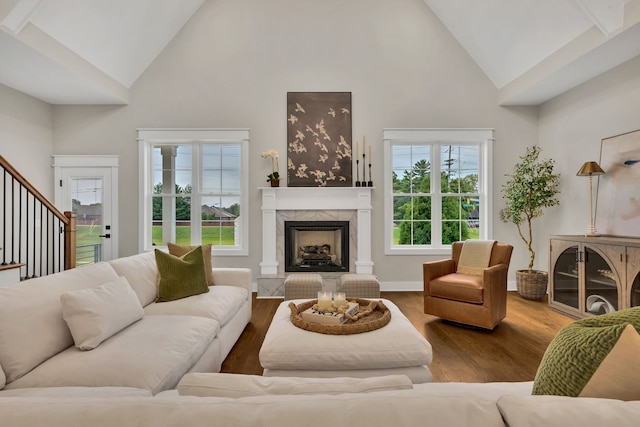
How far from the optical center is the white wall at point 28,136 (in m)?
4.11

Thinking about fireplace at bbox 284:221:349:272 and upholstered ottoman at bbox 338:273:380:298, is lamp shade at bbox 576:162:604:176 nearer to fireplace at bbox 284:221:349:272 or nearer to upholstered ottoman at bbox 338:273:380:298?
upholstered ottoman at bbox 338:273:380:298

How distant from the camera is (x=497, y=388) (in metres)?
1.27

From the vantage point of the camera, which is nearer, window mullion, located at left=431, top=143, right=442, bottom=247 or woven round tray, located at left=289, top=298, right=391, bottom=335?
woven round tray, located at left=289, top=298, right=391, bottom=335

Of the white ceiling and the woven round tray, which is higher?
the white ceiling

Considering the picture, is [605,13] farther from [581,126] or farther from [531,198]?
[531,198]

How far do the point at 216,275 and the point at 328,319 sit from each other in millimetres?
1580

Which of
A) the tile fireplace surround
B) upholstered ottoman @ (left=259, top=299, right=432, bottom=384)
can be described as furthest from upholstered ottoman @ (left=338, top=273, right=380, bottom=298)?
upholstered ottoman @ (left=259, top=299, right=432, bottom=384)

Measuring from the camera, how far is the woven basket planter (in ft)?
14.1

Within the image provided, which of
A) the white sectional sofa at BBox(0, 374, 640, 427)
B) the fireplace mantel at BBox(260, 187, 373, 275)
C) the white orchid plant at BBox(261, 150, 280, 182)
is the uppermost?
the white orchid plant at BBox(261, 150, 280, 182)

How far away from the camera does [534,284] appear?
14.1 feet

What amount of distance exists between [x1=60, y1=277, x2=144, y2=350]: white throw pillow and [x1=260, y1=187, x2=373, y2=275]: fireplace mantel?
2766 millimetres

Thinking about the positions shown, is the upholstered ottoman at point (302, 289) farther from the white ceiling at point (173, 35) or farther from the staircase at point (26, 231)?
the white ceiling at point (173, 35)

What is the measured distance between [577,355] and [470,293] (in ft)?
8.09

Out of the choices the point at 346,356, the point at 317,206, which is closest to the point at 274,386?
the point at 346,356
